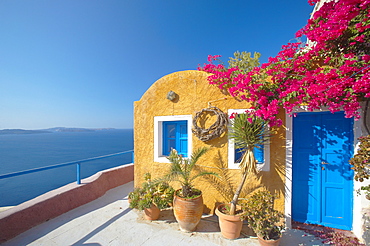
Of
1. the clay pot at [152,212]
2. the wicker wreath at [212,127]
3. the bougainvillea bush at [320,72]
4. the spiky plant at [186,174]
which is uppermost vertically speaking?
the bougainvillea bush at [320,72]

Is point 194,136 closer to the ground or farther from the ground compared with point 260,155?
farther from the ground

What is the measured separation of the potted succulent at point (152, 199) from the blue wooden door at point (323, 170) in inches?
120

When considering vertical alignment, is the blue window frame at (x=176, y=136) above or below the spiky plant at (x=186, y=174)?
above

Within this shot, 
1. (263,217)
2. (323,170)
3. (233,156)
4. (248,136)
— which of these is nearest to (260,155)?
(233,156)

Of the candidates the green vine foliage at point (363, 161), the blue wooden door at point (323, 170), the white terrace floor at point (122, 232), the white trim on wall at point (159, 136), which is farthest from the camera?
the white trim on wall at point (159, 136)

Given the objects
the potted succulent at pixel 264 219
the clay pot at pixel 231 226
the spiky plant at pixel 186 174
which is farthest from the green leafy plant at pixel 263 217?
the spiky plant at pixel 186 174

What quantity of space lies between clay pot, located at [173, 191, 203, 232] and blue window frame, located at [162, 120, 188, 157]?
1.46 meters

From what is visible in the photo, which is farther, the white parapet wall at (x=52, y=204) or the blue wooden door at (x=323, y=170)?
the blue wooden door at (x=323, y=170)

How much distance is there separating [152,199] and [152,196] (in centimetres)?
8

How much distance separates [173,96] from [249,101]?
2.04 metres

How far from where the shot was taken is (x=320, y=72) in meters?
3.48

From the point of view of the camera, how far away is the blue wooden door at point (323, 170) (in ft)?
12.2

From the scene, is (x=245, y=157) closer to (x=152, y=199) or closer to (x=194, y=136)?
(x=194, y=136)

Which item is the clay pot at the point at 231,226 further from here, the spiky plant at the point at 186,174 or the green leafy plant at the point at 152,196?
the green leafy plant at the point at 152,196
